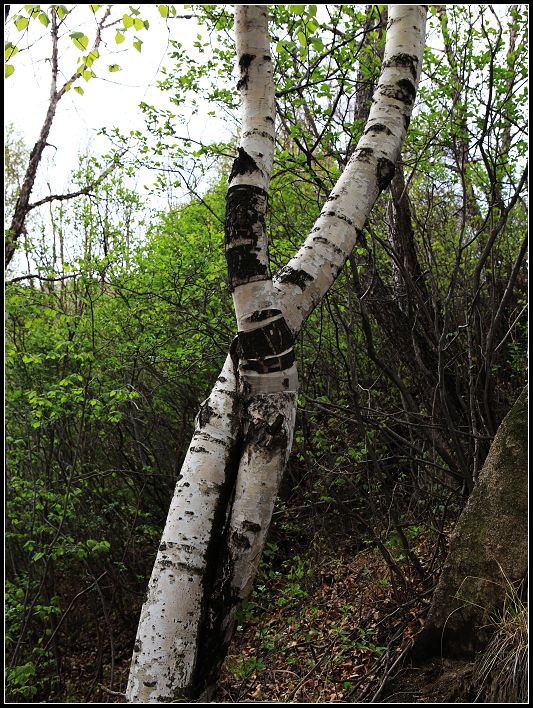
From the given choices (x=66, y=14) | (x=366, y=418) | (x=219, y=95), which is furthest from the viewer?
(x=219, y=95)

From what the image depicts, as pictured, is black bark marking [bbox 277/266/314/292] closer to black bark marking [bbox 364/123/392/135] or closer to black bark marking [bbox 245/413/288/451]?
black bark marking [bbox 245/413/288/451]

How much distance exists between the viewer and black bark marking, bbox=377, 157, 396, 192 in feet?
7.27

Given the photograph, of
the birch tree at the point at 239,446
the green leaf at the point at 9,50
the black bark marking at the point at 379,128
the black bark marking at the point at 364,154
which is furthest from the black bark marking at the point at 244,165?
the green leaf at the point at 9,50

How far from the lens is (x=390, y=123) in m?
2.29

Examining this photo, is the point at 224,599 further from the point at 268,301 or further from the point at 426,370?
the point at 426,370

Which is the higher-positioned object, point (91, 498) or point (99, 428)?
point (99, 428)

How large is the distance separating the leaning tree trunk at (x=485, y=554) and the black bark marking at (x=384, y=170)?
1.53 metres

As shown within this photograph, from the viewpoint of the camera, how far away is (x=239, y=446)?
1.93m

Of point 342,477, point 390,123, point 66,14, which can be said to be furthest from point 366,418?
point 66,14

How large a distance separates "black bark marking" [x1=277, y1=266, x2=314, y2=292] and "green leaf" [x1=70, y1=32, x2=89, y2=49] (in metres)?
1.46

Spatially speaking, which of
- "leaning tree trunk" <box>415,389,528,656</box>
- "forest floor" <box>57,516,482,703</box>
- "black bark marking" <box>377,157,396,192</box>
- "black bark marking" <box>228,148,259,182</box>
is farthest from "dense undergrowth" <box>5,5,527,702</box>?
"black bark marking" <box>228,148,259,182</box>

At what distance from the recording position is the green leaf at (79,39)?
2.53 metres

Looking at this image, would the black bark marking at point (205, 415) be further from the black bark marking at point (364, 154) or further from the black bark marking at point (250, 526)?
the black bark marking at point (364, 154)

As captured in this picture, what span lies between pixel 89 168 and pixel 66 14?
410cm
